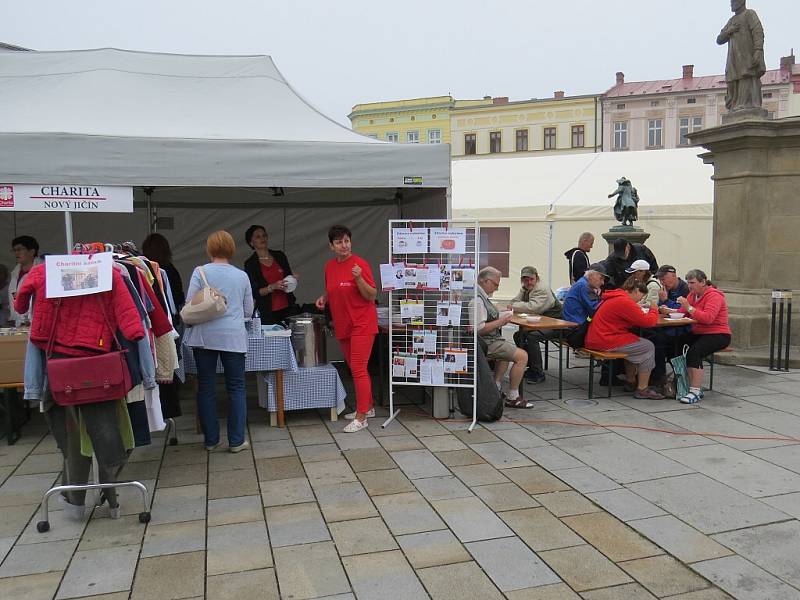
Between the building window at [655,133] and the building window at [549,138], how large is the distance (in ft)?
20.4

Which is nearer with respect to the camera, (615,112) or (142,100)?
(142,100)

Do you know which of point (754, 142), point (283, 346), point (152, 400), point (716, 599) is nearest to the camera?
point (716, 599)

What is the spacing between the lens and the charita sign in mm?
4828

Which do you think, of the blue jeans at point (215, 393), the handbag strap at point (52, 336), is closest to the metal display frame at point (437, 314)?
the blue jeans at point (215, 393)

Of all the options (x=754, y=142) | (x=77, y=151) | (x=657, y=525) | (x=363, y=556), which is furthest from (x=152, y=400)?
(x=754, y=142)

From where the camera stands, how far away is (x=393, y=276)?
536cm

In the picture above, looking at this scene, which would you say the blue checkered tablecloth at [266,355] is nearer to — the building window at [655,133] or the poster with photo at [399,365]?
the poster with photo at [399,365]

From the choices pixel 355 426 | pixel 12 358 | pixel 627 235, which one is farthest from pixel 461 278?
pixel 627 235

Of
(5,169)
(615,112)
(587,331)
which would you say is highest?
(615,112)

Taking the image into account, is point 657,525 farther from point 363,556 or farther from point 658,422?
point 658,422

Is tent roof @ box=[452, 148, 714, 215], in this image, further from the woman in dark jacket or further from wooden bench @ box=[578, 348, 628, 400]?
the woman in dark jacket

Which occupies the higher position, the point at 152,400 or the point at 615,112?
the point at 615,112

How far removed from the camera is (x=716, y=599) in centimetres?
289

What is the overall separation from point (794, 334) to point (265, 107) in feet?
21.9
